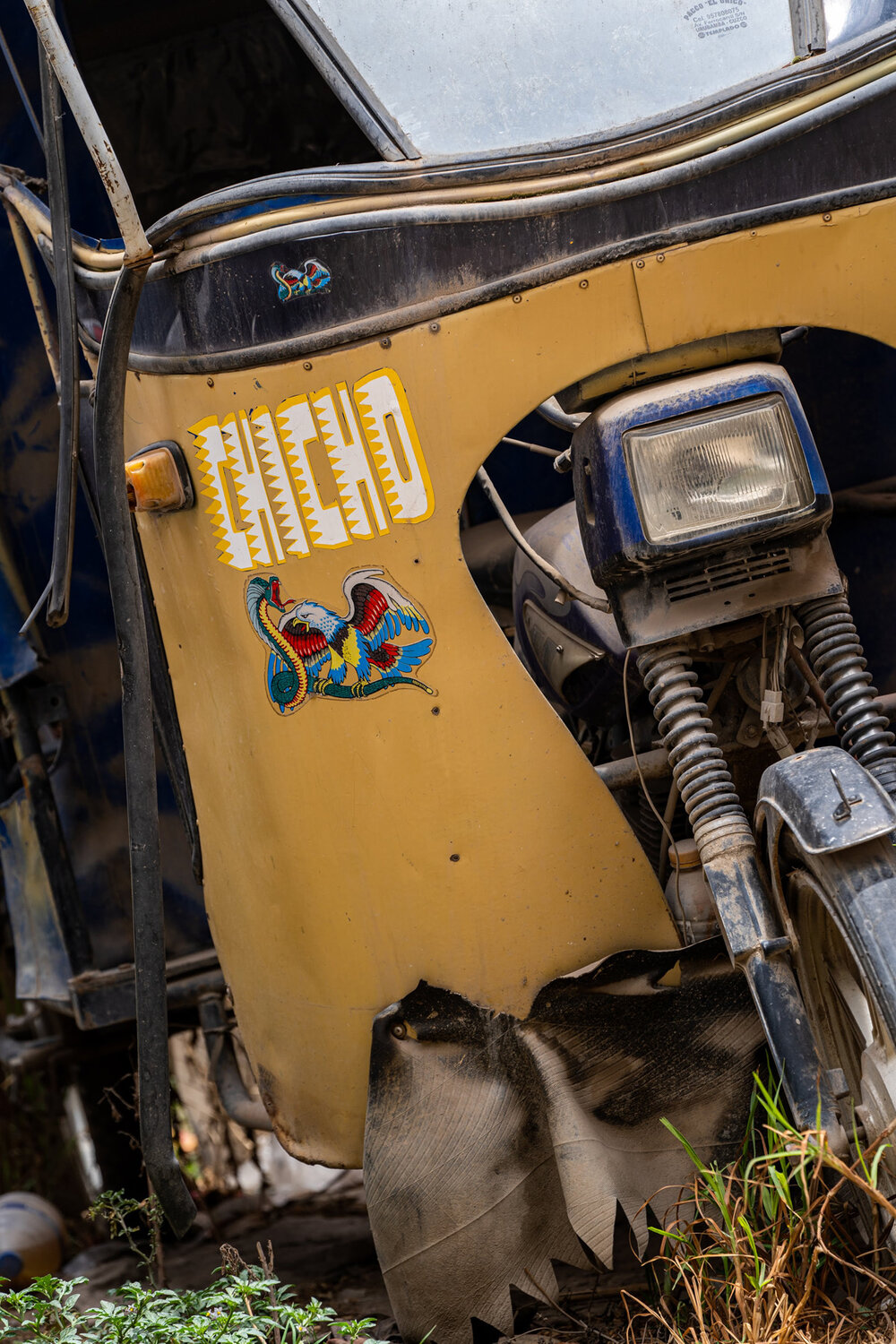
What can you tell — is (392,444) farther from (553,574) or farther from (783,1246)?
(783,1246)

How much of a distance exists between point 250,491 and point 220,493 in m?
0.06

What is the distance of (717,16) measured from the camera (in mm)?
2018

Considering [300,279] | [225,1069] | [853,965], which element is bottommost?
[225,1069]

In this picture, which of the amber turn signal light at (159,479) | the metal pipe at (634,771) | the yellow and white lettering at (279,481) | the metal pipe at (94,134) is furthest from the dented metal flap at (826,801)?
the metal pipe at (94,134)

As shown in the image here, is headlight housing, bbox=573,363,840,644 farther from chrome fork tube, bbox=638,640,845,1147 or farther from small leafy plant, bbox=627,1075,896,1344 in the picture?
small leafy plant, bbox=627,1075,896,1344

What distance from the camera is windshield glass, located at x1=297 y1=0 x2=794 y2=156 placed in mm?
1952

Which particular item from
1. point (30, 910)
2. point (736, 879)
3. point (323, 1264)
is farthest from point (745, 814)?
point (30, 910)

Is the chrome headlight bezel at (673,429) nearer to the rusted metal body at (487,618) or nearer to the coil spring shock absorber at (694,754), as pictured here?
the rusted metal body at (487,618)

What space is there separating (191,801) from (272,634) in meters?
0.56

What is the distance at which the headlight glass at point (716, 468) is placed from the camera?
1787 millimetres

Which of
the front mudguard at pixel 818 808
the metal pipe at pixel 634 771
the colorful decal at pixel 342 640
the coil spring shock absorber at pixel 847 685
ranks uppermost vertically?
the colorful decal at pixel 342 640

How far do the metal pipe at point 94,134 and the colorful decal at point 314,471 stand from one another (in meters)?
0.29

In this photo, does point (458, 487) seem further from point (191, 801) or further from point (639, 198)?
point (191, 801)

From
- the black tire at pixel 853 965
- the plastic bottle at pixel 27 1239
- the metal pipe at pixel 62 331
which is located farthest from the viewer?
the plastic bottle at pixel 27 1239
